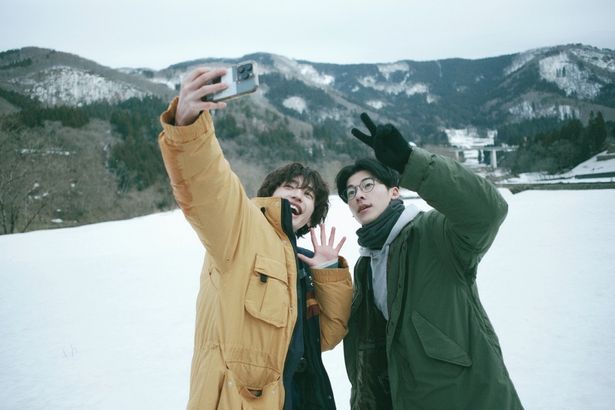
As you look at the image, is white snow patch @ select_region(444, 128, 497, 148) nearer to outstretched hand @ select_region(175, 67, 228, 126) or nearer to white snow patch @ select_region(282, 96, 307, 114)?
white snow patch @ select_region(282, 96, 307, 114)

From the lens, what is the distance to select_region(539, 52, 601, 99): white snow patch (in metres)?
153

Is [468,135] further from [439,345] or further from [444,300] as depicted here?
[439,345]

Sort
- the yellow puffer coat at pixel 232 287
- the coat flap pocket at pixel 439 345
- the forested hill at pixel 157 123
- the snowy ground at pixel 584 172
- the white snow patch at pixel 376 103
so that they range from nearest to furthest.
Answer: the yellow puffer coat at pixel 232 287, the coat flap pocket at pixel 439 345, the forested hill at pixel 157 123, the snowy ground at pixel 584 172, the white snow patch at pixel 376 103

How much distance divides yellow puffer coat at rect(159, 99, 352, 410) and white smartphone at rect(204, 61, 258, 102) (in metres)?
0.12

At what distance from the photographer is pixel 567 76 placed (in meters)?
162

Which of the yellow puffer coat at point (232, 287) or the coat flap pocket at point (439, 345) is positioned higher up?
the yellow puffer coat at point (232, 287)

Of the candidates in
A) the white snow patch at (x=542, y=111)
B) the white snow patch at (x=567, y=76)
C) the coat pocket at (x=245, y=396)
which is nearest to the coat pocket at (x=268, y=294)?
the coat pocket at (x=245, y=396)

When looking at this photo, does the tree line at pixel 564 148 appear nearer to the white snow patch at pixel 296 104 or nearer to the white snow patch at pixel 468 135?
the white snow patch at pixel 296 104

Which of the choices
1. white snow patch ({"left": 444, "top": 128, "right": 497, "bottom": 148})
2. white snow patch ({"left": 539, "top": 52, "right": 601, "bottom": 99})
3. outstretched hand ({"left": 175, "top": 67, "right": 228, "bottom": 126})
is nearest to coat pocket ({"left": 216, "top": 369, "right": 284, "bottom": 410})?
Result: outstretched hand ({"left": 175, "top": 67, "right": 228, "bottom": 126})

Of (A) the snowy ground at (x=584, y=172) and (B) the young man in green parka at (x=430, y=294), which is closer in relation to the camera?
(B) the young man in green parka at (x=430, y=294)

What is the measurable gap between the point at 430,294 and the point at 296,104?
130 m

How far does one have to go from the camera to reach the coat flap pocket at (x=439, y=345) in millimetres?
1583

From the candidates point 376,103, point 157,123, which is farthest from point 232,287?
point 376,103

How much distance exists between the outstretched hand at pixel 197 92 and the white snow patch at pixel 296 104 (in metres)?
126
